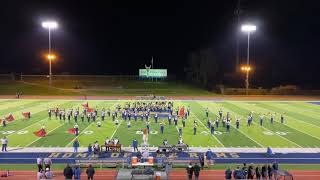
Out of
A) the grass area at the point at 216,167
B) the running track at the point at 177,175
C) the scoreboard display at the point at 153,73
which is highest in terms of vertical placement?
the scoreboard display at the point at 153,73

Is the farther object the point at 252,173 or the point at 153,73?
the point at 153,73

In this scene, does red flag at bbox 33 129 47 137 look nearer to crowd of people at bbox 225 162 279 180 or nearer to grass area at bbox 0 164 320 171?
grass area at bbox 0 164 320 171

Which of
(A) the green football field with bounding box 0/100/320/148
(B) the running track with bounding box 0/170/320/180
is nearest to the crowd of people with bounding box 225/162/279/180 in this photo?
(B) the running track with bounding box 0/170/320/180

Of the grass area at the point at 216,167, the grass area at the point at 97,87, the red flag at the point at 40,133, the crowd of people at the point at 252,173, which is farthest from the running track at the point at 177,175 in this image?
the grass area at the point at 97,87

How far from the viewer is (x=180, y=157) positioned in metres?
18.7

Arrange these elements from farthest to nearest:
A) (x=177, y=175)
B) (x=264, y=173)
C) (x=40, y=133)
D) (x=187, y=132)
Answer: (x=187, y=132), (x=40, y=133), (x=177, y=175), (x=264, y=173)

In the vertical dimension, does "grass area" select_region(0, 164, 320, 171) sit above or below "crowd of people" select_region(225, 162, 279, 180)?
below

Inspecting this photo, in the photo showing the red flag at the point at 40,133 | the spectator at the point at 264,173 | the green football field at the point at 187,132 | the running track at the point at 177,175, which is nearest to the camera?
the spectator at the point at 264,173

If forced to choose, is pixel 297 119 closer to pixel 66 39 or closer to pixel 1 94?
pixel 1 94

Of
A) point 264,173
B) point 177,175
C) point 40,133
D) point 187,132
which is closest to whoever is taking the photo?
point 264,173

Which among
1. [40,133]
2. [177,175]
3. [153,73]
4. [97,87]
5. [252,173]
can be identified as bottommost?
[177,175]

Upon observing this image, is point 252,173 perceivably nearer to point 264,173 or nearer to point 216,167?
point 264,173

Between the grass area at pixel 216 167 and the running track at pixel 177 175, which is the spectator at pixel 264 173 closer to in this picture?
the running track at pixel 177 175

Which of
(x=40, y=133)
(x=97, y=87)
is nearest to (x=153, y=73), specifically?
(x=97, y=87)
